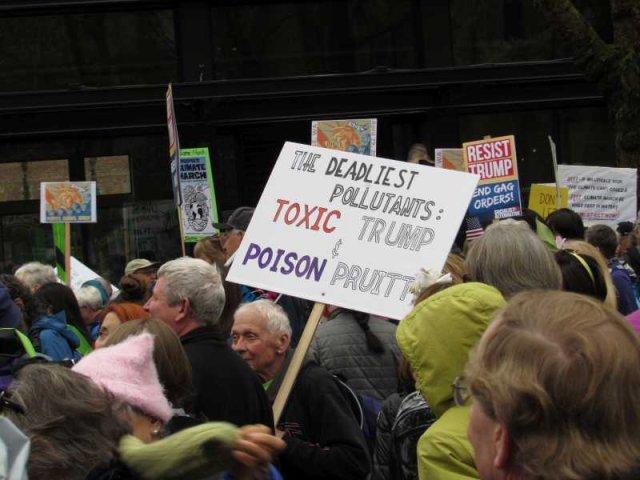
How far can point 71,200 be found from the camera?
11477 mm

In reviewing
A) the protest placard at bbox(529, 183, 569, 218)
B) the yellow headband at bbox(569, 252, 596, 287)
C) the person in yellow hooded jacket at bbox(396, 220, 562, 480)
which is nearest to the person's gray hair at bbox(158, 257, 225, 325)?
the person in yellow hooded jacket at bbox(396, 220, 562, 480)

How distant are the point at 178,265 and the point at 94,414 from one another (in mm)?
2089

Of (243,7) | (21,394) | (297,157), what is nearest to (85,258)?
(243,7)

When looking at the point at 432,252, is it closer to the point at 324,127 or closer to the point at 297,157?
the point at 297,157

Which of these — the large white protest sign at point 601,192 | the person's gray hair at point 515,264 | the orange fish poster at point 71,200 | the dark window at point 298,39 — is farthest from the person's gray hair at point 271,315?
the dark window at point 298,39

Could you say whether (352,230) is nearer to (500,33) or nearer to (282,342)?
(282,342)

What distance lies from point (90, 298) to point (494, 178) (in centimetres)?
429

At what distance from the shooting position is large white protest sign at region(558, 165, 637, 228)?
12653 millimetres

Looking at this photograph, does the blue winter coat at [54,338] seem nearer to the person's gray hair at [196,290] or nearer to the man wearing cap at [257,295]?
the man wearing cap at [257,295]

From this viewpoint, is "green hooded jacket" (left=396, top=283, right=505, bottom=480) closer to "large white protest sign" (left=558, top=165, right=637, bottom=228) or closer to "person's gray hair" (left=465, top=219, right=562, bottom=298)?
"person's gray hair" (left=465, top=219, right=562, bottom=298)

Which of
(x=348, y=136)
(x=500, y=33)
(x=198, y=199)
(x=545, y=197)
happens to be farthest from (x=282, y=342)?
(x=500, y=33)

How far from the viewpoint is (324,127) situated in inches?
437

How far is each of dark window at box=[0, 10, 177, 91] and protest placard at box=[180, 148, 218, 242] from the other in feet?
10.1

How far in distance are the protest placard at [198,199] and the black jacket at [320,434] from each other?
6.29 m
